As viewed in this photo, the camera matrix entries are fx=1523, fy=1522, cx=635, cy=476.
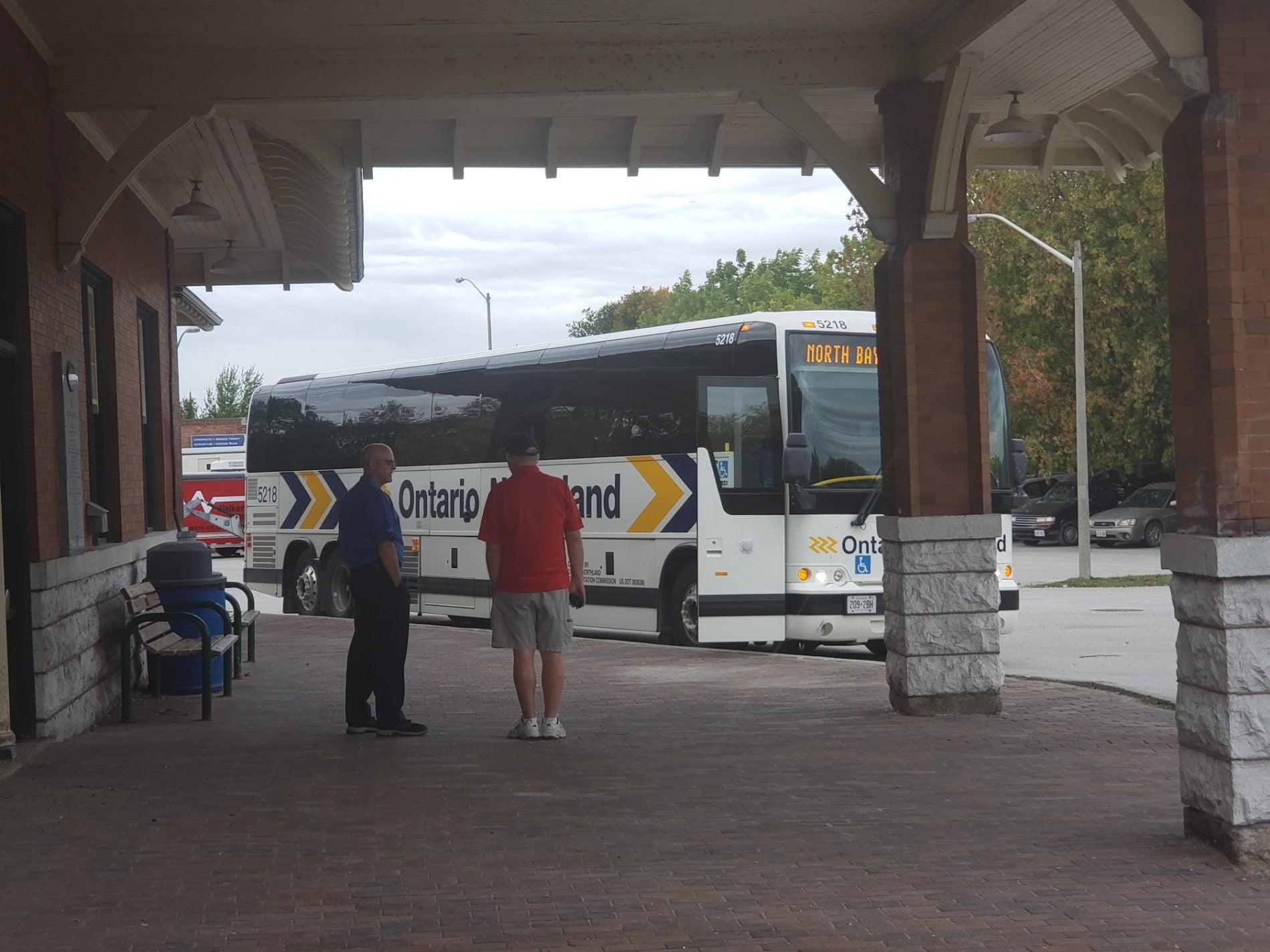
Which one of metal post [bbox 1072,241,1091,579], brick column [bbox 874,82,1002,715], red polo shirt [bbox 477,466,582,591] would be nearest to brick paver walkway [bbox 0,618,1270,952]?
brick column [bbox 874,82,1002,715]

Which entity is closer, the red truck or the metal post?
the metal post

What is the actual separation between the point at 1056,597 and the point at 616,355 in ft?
33.2

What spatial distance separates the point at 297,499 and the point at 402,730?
45.1 ft

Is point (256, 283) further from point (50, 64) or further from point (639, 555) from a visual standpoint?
point (50, 64)

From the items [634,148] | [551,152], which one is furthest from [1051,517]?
[551,152]

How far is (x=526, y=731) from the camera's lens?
9.79 metres

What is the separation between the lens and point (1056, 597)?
79.5 ft

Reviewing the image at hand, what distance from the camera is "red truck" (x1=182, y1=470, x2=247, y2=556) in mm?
47656

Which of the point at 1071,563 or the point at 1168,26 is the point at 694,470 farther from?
the point at 1071,563

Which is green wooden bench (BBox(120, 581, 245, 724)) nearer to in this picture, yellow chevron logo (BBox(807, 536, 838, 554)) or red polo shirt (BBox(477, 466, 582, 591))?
red polo shirt (BBox(477, 466, 582, 591))

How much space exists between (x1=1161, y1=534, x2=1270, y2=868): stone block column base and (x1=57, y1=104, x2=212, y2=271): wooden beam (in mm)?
7020

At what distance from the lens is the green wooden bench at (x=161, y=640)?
10828 millimetres

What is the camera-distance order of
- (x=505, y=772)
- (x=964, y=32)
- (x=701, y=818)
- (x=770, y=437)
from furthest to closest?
1. (x=770, y=437)
2. (x=964, y=32)
3. (x=505, y=772)
4. (x=701, y=818)

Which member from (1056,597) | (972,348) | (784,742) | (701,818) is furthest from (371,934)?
(1056,597)
